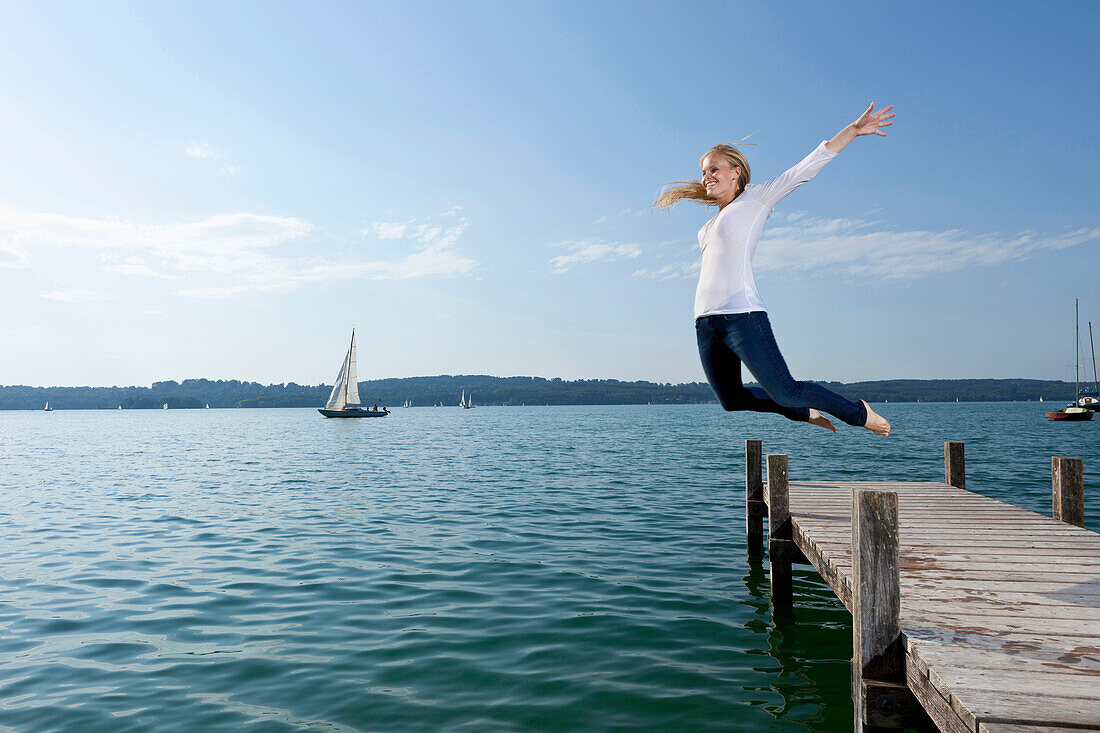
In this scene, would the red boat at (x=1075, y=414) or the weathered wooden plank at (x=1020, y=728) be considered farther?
the red boat at (x=1075, y=414)

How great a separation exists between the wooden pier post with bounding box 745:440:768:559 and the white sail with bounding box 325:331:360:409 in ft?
283

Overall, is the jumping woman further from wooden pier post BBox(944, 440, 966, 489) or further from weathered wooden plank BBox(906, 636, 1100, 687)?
wooden pier post BBox(944, 440, 966, 489)

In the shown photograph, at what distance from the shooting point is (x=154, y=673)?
7.21 meters

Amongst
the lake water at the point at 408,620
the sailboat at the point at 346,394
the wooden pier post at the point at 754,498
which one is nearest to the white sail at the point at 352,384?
the sailboat at the point at 346,394

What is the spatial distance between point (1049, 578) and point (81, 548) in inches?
615

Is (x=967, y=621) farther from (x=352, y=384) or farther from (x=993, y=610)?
(x=352, y=384)

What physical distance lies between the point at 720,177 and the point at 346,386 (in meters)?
97.3

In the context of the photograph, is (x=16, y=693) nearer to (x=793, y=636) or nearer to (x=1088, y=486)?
(x=793, y=636)

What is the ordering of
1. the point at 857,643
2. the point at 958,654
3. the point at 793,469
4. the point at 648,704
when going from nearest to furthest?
the point at 958,654, the point at 857,643, the point at 648,704, the point at 793,469

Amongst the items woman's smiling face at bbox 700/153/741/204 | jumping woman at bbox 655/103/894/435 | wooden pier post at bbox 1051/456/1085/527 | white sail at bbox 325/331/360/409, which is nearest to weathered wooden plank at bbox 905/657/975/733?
jumping woman at bbox 655/103/894/435

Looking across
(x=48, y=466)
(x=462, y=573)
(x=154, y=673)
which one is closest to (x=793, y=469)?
(x=462, y=573)

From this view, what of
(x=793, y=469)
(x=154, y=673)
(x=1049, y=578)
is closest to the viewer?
(x=1049, y=578)

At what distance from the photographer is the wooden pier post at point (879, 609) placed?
414cm

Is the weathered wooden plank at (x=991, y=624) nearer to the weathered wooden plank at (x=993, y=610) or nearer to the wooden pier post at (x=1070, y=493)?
the weathered wooden plank at (x=993, y=610)
